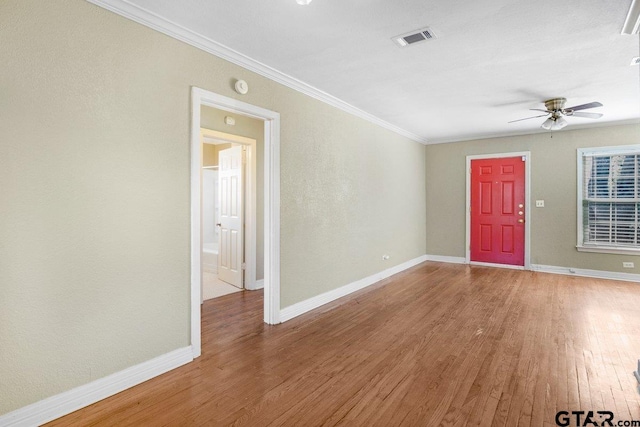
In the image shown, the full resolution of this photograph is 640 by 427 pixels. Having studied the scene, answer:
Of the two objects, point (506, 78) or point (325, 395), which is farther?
point (506, 78)

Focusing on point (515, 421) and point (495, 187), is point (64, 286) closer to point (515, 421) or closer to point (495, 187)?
point (515, 421)

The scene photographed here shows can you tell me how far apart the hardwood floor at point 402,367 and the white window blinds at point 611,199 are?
1552 mm

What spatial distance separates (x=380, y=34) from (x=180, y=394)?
297 centimetres

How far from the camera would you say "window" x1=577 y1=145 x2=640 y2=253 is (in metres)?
5.36

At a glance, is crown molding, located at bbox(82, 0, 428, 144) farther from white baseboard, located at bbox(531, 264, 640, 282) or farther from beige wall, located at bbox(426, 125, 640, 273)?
white baseboard, located at bbox(531, 264, 640, 282)

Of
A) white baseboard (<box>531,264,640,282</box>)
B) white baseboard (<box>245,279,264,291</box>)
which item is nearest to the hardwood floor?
white baseboard (<box>245,279,264,291</box>)

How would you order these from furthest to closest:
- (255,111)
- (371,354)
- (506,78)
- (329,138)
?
(329,138) < (506,78) < (255,111) < (371,354)

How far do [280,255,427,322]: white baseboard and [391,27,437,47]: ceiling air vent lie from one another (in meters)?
2.77

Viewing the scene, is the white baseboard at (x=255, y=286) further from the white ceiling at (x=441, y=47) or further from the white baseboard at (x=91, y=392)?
the white ceiling at (x=441, y=47)

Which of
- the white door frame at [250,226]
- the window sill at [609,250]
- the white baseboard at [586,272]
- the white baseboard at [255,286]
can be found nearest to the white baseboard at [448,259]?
the white baseboard at [586,272]

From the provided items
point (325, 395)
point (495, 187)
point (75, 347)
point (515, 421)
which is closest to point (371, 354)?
point (325, 395)

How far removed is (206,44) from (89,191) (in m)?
1.47

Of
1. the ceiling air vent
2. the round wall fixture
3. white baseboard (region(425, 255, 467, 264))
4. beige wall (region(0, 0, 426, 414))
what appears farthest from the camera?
white baseboard (region(425, 255, 467, 264))

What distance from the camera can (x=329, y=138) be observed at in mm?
4258
